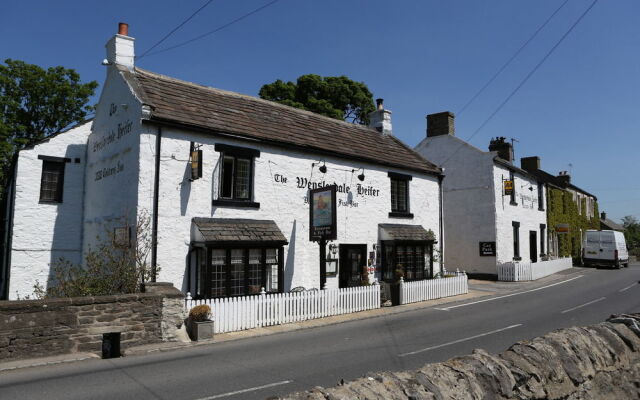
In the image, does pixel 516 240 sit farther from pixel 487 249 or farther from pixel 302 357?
pixel 302 357

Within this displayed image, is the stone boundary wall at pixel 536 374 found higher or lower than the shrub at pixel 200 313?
higher

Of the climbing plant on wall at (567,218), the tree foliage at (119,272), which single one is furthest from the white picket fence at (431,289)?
the climbing plant on wall at (567,218)

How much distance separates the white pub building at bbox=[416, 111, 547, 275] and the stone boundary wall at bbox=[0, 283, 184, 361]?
21.0m

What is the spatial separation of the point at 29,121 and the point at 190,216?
940 inches

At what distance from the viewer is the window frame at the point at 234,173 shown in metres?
14.5

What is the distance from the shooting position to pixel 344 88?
38.7 meters

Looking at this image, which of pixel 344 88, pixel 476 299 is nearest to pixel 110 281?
pixel 476 299

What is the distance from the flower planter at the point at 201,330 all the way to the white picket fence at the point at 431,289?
824 cm

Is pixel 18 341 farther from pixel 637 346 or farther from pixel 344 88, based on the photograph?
pixel 344 88

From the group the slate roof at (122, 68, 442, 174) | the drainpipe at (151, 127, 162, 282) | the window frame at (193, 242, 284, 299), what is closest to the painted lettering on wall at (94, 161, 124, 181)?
the drainpipe at (151, 127, 162, 282)

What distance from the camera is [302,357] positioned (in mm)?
9141

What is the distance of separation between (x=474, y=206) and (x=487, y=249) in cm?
282

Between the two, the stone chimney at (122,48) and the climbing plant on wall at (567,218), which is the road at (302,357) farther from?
the climbing plant on wall at (567,218)

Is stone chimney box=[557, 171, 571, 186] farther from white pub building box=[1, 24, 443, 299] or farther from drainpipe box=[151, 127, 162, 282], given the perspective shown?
drainpipe box=[151, 127, 162, 282]
